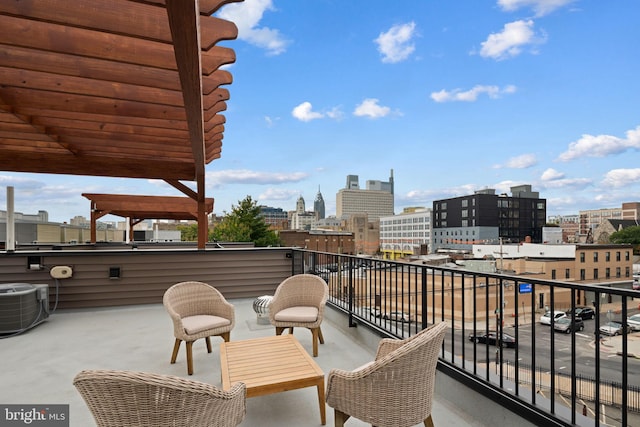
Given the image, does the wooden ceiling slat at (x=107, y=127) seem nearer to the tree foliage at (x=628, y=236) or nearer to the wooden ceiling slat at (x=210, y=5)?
the wooden ceiling slat at (x=210, y=5)

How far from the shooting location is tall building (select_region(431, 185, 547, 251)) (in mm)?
48625

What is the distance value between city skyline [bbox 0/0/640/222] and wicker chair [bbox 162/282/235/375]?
2107 millimetres

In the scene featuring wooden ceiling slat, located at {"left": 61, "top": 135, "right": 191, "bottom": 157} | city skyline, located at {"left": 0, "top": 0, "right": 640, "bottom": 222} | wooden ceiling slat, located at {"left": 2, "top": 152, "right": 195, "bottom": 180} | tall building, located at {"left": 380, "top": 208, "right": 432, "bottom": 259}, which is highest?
city skyline, located at {"left": 0, "top": 0, "right": 640, "bottom": 222}

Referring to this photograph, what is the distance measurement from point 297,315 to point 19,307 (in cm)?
349

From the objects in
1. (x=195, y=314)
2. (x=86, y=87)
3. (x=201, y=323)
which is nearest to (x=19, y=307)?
(x=195, y=314)

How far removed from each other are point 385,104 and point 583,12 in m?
22.9

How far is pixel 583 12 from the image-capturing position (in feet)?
58.7

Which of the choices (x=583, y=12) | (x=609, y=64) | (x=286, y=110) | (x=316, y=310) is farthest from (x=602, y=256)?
(x=316, y=310)

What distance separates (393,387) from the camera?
1.63 metres

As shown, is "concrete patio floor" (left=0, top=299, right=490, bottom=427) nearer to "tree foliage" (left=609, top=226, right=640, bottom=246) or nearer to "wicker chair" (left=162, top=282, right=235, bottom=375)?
"wicker chair" (left=162, top=282, right=235, bottom=375)

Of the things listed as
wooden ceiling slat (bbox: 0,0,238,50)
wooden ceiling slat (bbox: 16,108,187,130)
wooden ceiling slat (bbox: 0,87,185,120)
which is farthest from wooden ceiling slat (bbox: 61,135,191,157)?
wooden ceiling slat (bbox: 0,0,238,50)

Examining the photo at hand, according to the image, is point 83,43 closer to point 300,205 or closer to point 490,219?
point 490,219

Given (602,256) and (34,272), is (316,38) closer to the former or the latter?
(34,272)

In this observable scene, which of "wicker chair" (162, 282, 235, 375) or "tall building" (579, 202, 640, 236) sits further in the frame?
"tall building" (579, 202, 640, 236)
